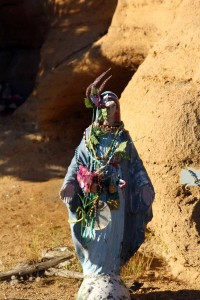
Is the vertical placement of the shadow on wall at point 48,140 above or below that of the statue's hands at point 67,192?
below

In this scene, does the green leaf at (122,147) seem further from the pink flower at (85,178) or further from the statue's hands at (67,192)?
the statue's hands at (67,192)

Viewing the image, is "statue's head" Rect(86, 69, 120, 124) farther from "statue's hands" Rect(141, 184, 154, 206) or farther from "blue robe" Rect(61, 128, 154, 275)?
"statue's hands" Rect(141, 184, 154, 206)

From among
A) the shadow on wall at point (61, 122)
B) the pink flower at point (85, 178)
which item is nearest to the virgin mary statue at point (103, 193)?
the pink flower at point (85, 178)

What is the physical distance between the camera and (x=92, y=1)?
1113 cm

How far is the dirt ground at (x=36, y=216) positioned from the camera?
23.3 ft

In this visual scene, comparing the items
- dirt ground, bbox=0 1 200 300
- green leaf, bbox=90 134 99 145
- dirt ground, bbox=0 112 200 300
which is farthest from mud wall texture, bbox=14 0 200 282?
green leaf, bbox=90 134 99 145

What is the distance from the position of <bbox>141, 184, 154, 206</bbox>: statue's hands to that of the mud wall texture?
0.89 metres

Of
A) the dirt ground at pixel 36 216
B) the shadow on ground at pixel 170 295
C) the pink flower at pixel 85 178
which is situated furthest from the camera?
the dirt ground at pixel 36 216

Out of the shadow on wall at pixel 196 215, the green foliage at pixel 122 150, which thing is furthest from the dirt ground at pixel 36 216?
the green foliage at pixel 122 150

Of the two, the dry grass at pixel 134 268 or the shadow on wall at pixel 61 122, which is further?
the shadow on wall at pixel 61 122

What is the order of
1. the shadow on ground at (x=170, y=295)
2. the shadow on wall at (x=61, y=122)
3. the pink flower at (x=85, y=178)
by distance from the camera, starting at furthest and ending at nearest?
the shadow on wall at (x=61, y=122), the shadow on ground at (x=170, y=295), the pink flower at (x=85, y=178)

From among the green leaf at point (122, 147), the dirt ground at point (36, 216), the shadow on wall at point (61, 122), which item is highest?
the green leaf at point (122, 147)

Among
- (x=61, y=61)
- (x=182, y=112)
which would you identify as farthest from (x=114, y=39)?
(x=182, y=112)

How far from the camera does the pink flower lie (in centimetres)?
641
